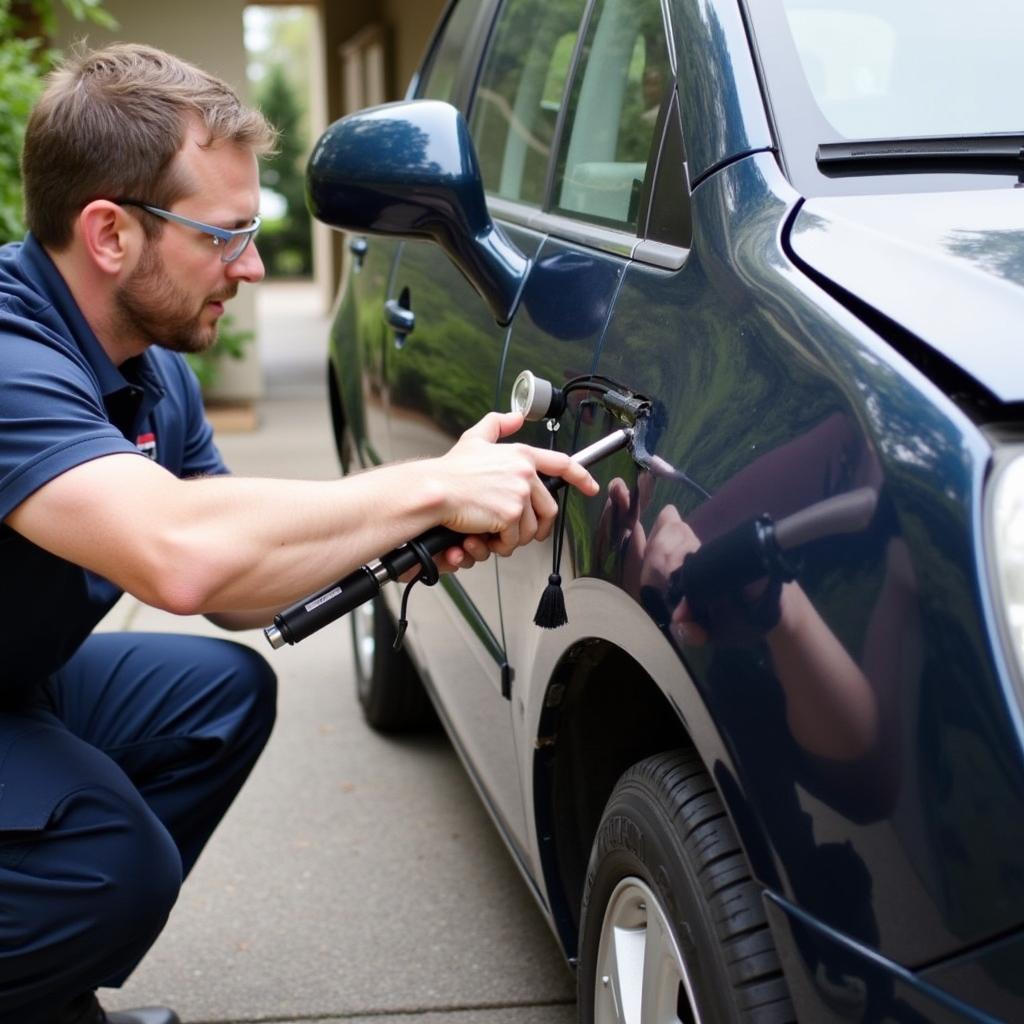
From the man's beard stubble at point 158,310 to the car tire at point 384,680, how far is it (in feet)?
4.71

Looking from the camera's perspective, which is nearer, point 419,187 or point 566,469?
point 566,469

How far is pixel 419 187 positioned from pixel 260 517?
2.03 feet

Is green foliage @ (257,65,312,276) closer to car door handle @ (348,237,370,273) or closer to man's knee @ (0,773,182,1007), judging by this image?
car door handle @ (348,237,370,273)

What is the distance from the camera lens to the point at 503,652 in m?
2.21

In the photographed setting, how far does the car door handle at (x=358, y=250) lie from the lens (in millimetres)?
3484

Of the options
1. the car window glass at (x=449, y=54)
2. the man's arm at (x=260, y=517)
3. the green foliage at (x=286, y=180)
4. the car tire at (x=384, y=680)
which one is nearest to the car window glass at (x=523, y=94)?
the car window glass at (x=449, y=54)

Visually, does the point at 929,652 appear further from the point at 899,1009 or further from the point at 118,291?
the point at 118,291

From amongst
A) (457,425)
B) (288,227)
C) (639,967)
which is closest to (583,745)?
(639,967)

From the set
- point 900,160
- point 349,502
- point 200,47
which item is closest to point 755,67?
point 900,160

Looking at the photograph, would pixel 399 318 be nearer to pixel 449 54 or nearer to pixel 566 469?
pixel 449 54

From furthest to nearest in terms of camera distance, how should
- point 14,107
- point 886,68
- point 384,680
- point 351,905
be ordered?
point 14,107 → point 384,680 → point 351,905 → point 886,68

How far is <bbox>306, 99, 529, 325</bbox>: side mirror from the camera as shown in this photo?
83.3 inches

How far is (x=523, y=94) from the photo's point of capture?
272cm

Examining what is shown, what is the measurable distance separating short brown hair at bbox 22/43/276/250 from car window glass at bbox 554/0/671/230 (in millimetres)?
488
